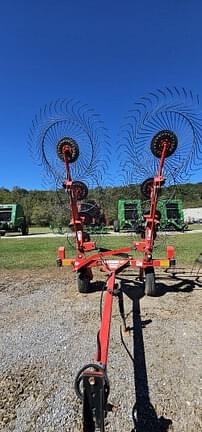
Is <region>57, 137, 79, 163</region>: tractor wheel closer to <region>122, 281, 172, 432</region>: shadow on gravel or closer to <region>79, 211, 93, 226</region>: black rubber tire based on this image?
<region>79, 211, 93, 226</region>: black rubber tire

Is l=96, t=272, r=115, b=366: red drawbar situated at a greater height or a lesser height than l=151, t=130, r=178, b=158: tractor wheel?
lesser

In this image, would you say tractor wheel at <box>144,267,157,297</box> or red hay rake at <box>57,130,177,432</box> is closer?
red hay rake at <box>57,130,177,432</box>

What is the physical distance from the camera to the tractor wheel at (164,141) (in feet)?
19.2

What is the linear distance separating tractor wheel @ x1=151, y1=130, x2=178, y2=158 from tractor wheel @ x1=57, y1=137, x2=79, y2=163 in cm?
140

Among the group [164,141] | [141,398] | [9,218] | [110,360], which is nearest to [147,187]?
[164,141]

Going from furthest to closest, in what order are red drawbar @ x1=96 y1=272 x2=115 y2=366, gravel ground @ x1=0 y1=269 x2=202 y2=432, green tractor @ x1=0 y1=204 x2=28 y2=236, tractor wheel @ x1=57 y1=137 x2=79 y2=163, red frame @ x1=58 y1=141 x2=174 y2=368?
green tractor @ x1=0 y1=204 x2=28 y2=236 < tractor wheel @ x1=57 y1=137 x2=79 y2=163 < red frame @ x1=58 y1=141 x2=174 y2=368 < gravel ground @ x1=0 y1=269 x2=202 y2=432 < red drawbar @ x1=96 y1=272 x2=115 y2=366

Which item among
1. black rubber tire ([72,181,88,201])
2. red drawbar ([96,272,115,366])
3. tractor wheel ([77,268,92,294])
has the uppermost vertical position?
black rubber tire ([72,181,88,201])

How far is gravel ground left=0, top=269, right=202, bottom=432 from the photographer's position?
2.52 metres

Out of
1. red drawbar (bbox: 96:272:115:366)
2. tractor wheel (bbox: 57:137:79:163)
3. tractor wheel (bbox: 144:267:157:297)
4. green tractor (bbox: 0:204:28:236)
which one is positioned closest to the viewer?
red drawbar (bbox: 96:272:115:366)

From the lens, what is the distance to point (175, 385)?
2939 mm

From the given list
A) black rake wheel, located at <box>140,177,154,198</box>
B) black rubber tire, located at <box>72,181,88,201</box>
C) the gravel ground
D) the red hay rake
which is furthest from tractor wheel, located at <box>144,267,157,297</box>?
black rubber tire, located at <box>72,181,88,201</box>

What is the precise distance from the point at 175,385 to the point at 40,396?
117 centimetres

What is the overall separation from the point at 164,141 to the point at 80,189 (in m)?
1.83

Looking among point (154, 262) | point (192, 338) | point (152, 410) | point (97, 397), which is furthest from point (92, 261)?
point (97, 397)
